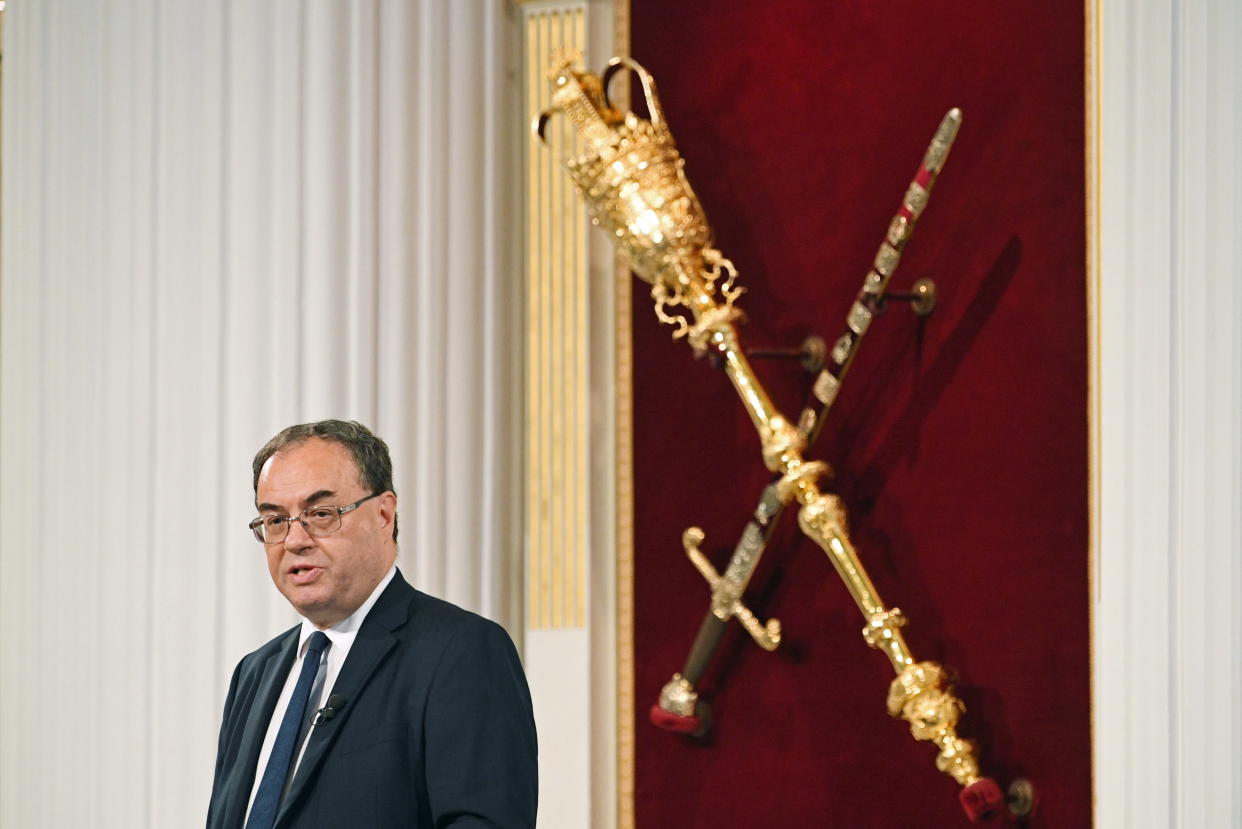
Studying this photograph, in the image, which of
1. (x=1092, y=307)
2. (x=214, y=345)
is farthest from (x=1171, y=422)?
(x=214, y=345)

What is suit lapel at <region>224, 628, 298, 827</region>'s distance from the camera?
2.21 metres

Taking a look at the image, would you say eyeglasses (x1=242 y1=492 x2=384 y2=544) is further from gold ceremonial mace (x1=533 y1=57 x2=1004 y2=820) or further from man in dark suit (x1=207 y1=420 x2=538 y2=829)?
gold ceremonial mace (x1=533 y1=57 x2=1004 y2=820)

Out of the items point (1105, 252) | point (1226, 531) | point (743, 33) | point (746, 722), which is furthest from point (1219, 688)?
point (743, 33)

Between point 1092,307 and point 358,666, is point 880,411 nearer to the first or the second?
point 1092,307

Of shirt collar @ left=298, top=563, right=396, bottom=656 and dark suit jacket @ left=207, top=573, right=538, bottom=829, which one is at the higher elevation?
shirt collar @ left=298, top=563, right=396, bottom=656

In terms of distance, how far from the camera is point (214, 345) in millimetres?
3633

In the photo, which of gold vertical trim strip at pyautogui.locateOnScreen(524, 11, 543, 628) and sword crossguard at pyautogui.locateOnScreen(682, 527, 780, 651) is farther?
gold vertical trim strip at pyautogui.locateOnScreen(524, 11, 543, 628)

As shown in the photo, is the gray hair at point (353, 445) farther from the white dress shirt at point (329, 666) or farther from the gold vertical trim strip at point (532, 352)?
the gold vertical trim strip at point (532, 352)

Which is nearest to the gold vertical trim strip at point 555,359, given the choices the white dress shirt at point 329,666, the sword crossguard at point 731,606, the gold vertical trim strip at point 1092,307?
the sword crossguard at point 731,606

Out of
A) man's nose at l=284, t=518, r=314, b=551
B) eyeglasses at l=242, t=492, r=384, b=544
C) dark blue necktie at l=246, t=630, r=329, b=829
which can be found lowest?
dark blue necktie at l=246, t=630, r=329, b=829

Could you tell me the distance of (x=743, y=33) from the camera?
385 cm

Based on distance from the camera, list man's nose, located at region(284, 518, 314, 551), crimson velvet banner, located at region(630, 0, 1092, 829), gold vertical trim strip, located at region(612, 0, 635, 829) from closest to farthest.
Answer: man's nose, located at region(284, 518, 314, 551) → crimson velvet banner, located at region(630, 0, 1092, 829) → gold vertical trim strip, located at region(612, 0, 635, 829)

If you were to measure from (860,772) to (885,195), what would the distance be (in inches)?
51.6

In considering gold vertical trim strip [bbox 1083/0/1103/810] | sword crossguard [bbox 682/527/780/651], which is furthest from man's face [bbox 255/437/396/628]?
gold vertical trim strip [bbox 1083/0/1103/810]
